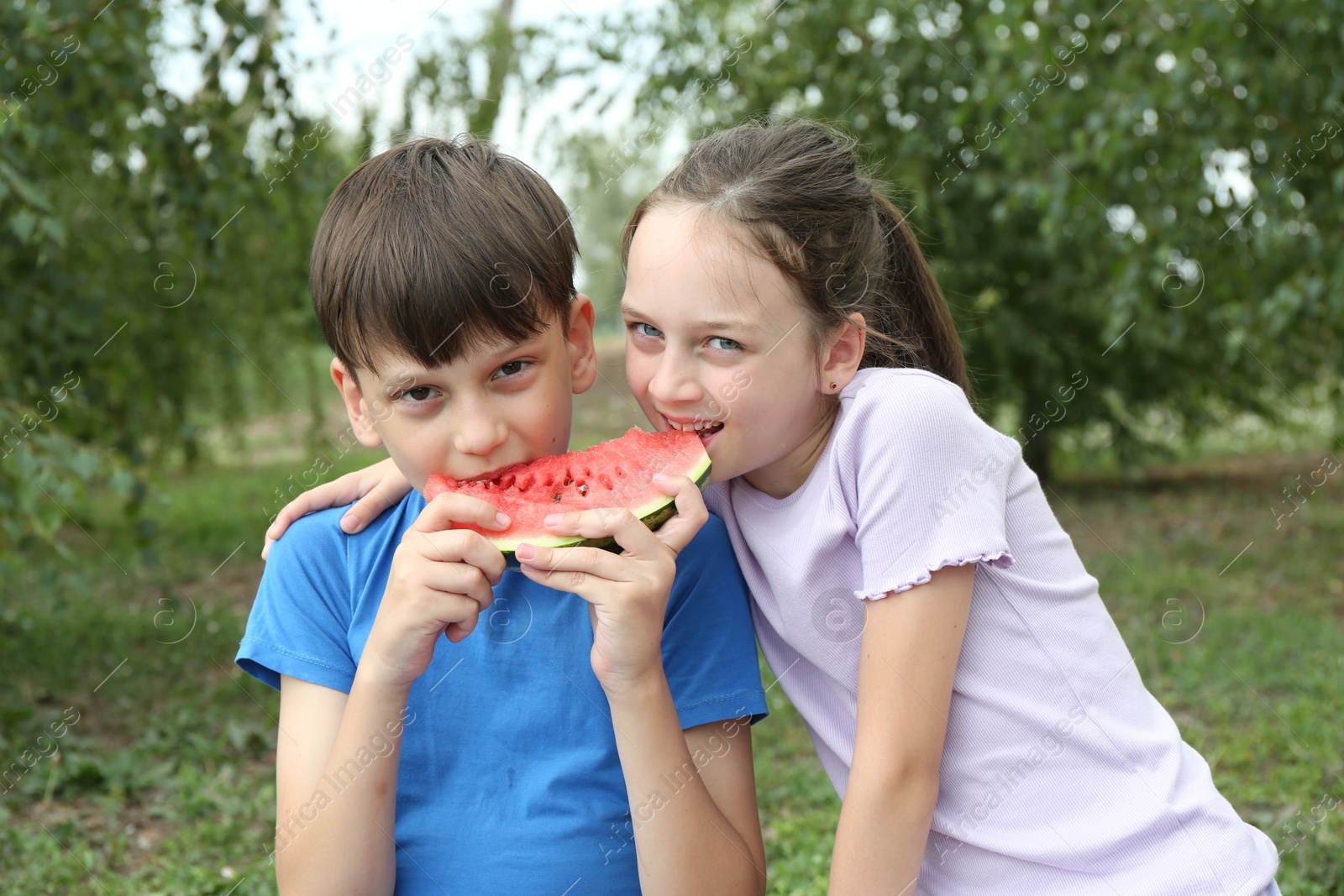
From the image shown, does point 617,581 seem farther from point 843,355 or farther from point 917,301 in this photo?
point 917,301

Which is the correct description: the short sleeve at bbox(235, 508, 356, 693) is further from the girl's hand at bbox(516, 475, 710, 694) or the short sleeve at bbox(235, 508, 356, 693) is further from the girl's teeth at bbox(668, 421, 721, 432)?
the girl's teeth at bbox(668, 421, 721, 432)

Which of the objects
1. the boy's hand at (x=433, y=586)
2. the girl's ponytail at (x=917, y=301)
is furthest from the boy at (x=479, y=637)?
the girl's ponytail at (x=917, y=301)

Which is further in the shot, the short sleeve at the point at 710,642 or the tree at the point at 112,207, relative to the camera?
the tree at the point at 112,207

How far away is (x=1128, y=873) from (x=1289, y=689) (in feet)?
12.8

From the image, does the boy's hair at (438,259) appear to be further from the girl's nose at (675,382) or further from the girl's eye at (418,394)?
the girl's nose at (675,382)

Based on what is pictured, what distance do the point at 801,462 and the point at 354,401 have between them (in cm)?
80

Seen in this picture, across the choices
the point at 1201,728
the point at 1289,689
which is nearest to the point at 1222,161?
the point at 1289,689

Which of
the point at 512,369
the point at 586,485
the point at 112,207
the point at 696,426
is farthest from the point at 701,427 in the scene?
the point at 112,207

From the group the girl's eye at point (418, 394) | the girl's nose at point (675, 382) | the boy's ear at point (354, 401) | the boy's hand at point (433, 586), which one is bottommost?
the boy's hand at point (433, 586)

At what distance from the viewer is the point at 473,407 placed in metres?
1.79

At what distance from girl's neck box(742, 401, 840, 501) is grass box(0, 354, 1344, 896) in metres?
1.09

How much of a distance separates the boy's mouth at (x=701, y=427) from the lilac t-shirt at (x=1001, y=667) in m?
0.19

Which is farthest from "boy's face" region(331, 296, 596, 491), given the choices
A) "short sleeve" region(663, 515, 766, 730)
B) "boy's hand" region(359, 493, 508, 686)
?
"short sleeve" region(663, 515, 766, 730)

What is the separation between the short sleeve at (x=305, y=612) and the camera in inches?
73.7
